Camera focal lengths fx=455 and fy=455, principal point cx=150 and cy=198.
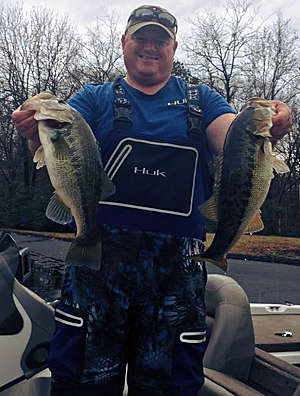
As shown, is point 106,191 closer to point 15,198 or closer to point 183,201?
point 183,201

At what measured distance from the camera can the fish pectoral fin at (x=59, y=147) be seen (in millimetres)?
1935

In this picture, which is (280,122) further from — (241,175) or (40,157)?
(40,157)

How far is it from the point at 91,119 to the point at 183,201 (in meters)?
0.62

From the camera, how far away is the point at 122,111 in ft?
7.29

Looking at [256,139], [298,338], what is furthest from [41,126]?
[298,338]

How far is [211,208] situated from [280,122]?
49 centimetres

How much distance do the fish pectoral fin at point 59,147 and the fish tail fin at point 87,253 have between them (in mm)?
391

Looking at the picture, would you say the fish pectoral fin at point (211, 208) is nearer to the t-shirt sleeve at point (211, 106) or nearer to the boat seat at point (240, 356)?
the t-shirt sleeve at point (211, 106)

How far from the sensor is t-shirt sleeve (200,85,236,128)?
229cm

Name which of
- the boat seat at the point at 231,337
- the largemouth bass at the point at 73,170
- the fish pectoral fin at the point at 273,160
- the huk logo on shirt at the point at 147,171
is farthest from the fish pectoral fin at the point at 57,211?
the boat seat at the point at 231,337

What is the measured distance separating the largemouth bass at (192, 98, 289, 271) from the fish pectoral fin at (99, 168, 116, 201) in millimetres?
408

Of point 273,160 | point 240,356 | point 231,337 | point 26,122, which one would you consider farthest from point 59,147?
point 240,356

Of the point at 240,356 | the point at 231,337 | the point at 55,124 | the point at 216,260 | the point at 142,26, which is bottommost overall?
the point at 240,356

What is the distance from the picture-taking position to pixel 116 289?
2125mm
